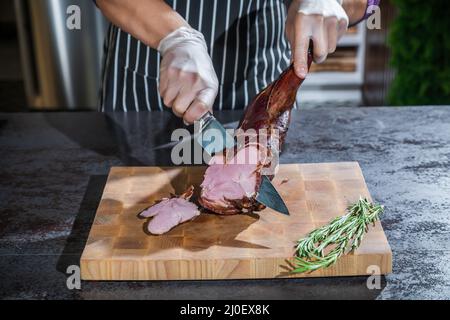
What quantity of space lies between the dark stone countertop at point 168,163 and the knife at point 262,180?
23 centimetres

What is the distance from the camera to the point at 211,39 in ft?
8.91

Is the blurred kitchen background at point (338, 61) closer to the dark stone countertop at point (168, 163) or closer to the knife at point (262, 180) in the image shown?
the dark stone countertop at point (168, 163)

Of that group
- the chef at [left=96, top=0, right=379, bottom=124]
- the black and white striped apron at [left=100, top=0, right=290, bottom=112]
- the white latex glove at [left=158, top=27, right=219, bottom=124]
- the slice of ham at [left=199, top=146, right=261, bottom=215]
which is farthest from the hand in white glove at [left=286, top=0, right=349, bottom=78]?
the black and white striped apron at [left=100, top=0, right=290, bottom=112]

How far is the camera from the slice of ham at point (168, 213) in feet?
5.76

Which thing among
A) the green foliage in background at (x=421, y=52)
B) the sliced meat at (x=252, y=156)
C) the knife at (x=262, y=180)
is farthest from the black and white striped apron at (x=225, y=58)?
the green foliage in background at (x=421, y=52)

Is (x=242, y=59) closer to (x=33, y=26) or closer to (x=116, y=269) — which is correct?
(x=116, y=269)

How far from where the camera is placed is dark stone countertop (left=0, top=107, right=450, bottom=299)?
63.8 inches

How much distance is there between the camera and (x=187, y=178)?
2.11 m

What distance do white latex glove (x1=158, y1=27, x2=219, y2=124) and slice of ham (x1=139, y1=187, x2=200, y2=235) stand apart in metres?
0.27

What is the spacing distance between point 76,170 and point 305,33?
33.0 inches

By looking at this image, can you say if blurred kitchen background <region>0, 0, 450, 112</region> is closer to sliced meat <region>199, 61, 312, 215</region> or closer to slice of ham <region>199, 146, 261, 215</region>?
sliced meat <region>199, 61, 312, 215</region>

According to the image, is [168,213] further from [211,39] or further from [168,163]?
[211,39]
